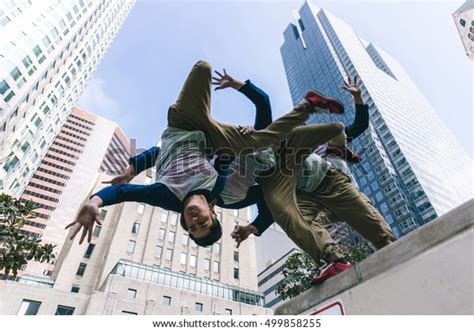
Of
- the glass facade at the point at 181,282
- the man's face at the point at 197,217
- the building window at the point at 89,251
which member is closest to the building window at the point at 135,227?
the building window at the point at 89,251

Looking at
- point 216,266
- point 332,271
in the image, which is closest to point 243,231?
point 332,271

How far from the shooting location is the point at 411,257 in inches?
88.8

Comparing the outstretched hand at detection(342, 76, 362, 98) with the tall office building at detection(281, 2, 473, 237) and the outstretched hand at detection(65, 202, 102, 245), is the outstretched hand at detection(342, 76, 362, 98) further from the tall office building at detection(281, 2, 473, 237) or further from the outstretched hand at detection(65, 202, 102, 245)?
the tall office building at detection(281, 2, 473, 237)

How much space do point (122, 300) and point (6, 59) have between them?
2574cm

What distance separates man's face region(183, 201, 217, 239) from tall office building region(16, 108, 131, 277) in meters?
80.7

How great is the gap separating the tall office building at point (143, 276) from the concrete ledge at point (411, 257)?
2958 cm

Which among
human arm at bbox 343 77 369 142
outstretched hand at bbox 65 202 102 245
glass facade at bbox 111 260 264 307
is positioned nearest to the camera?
outstretched hand at bbox 65 202 102 245

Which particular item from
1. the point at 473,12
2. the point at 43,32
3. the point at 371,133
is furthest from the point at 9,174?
the point at 473,12

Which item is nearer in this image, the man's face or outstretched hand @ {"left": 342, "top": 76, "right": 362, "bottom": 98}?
the man's face

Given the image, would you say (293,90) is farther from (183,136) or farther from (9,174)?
(183,136)

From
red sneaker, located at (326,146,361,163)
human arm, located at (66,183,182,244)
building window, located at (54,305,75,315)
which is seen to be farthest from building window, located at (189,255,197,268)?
human arm, located at (66,183,182,244)

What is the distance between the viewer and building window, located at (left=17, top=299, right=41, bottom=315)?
26.1m

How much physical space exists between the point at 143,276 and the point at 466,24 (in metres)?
64.5

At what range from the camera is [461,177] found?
76.5 m
